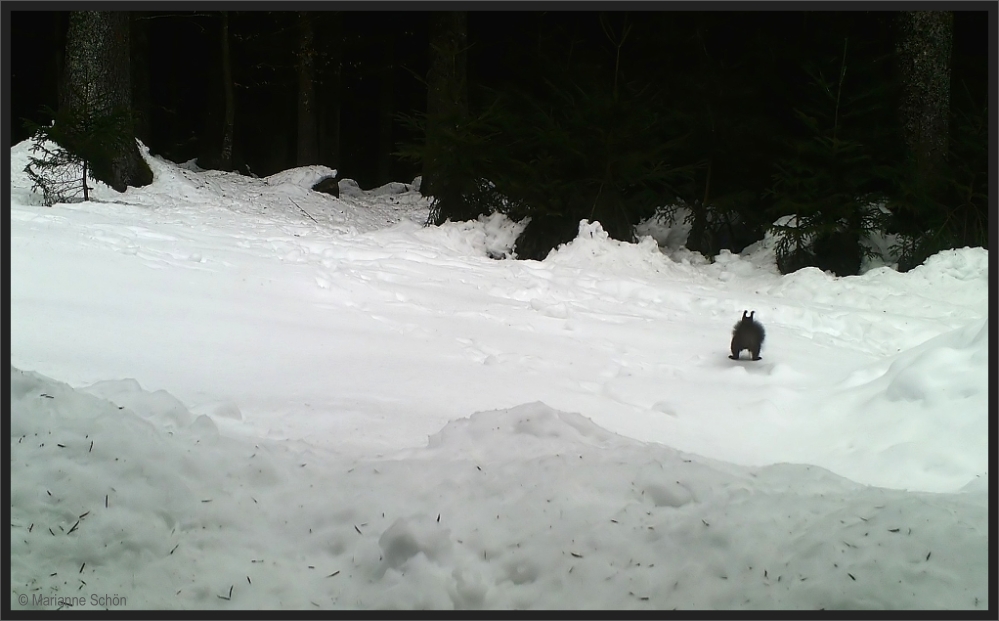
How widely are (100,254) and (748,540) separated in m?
4.46

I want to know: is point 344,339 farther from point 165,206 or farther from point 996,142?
point 165,206

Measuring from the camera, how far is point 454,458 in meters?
2.38

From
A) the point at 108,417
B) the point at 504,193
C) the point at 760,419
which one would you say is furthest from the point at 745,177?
the point at 108,417

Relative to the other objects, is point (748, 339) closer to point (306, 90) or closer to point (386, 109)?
point (306, 90)

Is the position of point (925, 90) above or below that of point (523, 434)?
above

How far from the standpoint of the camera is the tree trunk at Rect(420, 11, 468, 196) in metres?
8.96

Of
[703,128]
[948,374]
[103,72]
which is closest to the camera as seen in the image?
[948,374]

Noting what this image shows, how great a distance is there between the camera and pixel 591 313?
208 inches

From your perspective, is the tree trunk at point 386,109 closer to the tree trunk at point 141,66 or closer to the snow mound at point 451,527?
the tree trunk at point 141,66

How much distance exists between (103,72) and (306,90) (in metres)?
6.84

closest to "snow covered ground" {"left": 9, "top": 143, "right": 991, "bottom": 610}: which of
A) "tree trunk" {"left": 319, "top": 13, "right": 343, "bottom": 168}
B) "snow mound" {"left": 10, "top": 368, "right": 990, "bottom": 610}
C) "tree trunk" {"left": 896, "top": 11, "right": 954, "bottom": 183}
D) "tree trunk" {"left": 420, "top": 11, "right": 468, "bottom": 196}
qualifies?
"snow mound" {"left": 10, "top": 368, "right": 990, "bottom": 610}

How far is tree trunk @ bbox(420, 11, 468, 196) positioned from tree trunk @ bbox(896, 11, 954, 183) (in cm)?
494

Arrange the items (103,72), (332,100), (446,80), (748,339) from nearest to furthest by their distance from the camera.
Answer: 1. (748,339)
2. (103,72)
3. (446,80)
4. (332,100)

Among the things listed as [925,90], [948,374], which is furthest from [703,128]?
[948,374]
